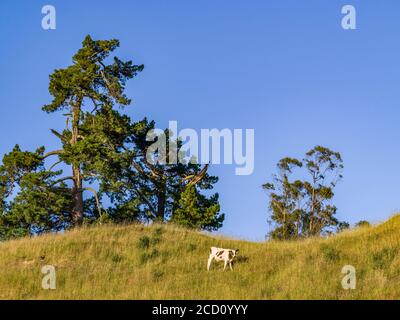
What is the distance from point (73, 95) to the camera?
4459cm

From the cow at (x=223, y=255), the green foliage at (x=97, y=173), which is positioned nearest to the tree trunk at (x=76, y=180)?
the green foliage at (x=97, y=173)

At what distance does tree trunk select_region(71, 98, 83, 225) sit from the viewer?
43.0 meters

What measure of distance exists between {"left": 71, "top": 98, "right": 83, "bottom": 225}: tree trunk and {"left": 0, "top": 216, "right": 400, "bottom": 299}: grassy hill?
13.3m

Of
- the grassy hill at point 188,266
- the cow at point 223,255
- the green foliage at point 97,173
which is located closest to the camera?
the grassy hill at point 188,266

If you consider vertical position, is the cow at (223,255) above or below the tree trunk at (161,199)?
below

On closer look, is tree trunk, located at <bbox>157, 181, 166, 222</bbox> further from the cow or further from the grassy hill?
the cow

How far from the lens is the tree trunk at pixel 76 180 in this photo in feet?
141

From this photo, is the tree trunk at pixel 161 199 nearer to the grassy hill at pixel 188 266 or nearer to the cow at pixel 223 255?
the grassy hill at pixel 188 266

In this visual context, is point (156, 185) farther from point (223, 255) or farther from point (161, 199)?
point (223, 255)

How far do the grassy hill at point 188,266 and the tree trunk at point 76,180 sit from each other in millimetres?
13310

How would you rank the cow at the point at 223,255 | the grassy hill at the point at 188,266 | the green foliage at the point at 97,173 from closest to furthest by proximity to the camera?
the grassy hill at the point at 188,266, the cow at the point at 223,255, the green foliage at the point at 97,173

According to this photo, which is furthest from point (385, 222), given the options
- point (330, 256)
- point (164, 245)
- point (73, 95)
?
point (73, 95)
